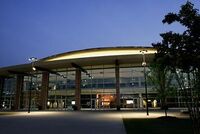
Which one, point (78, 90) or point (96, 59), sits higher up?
point (96, 59)

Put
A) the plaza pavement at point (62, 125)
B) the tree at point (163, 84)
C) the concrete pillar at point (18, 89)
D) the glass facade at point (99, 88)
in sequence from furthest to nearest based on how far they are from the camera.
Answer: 1. the concrete pillar at point (18, 89)
2. the glass facade at point (99, 88)
3. the tree at point (163, 84)
4. the plaza pavement at point (62, 125)

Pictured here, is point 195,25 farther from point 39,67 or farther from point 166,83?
point 39,67

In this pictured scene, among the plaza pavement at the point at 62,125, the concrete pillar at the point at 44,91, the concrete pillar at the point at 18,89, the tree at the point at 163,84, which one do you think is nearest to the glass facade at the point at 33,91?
the concrete pillar at the point at 18,89

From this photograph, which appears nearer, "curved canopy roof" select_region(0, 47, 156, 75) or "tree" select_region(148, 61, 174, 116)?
"tree" select_region(148, 61, 174, 116)

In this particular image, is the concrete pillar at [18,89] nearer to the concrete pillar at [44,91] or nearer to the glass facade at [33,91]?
the glass facade at [33,91]

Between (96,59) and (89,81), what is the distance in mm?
7323

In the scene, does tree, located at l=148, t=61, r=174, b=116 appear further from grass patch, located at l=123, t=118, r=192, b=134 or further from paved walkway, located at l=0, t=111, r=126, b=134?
paved walkway, located at l=0, t=111, r=126, b=134

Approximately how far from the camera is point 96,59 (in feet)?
141

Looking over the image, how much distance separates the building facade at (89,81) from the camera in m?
45.9

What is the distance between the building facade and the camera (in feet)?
151

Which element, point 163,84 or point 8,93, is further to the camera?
point 8,93

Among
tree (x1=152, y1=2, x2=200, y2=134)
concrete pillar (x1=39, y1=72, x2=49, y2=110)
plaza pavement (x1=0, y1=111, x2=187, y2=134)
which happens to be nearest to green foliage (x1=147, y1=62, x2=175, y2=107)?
plaza pavement (x1=0, y1=111, x2=187, y2=134)

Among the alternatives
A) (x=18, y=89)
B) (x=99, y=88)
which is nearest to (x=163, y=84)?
(x=99, y=88)

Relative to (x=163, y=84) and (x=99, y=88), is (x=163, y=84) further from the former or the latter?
(x=99, y=88)
